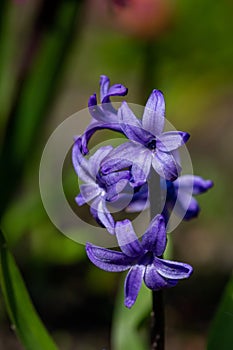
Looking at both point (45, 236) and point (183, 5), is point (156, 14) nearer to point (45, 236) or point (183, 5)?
point (183, 5)

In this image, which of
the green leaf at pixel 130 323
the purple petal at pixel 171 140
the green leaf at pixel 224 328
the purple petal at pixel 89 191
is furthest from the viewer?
the green leaf at pixel 130 323

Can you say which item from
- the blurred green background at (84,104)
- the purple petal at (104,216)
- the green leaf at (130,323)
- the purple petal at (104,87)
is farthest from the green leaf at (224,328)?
the blurred green background at (84,104)

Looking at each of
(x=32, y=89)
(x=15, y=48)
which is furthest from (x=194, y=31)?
(x=32, y=89)

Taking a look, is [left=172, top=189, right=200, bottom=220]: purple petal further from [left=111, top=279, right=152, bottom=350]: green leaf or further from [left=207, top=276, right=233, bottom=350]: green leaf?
[left=111, top=279, right=152, bottom=350]: green leaf

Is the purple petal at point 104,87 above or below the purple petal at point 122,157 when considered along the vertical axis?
above

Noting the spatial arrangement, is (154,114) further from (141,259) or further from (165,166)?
(141,259)

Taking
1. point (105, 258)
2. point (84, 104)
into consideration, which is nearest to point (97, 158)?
point (105, 258)

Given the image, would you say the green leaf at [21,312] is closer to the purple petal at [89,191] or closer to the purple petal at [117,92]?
the purple petal at [89,191]
